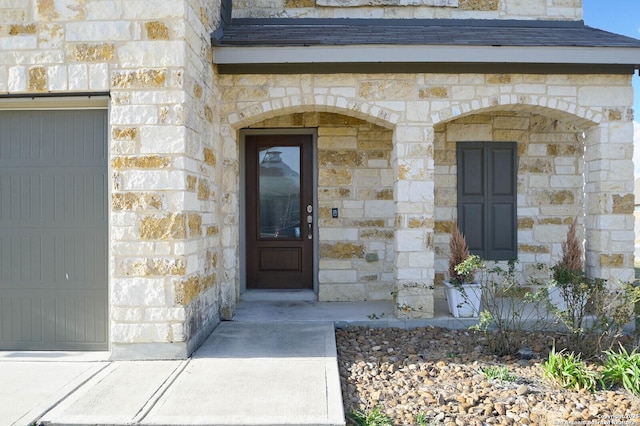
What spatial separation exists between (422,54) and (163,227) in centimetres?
296

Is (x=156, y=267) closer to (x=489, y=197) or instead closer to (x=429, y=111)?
(x=429, y=111)

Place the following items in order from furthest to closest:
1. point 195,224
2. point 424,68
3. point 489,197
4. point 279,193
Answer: point 279,193 → point 489,197 → point 424,68 → point 195,224

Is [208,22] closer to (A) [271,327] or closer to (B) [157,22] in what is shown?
(B) [157,22]

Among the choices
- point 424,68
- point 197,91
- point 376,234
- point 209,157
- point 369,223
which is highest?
point 424,68

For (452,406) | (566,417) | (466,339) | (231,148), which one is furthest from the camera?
(231,148)

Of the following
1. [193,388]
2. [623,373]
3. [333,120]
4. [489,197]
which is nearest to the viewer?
[193,388]

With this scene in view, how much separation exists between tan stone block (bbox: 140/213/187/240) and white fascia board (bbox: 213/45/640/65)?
1828 mm

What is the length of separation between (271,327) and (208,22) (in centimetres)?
308

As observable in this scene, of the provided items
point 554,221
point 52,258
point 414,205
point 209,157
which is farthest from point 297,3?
point 554,221

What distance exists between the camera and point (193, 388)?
3369mm

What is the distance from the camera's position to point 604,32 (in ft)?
18.4

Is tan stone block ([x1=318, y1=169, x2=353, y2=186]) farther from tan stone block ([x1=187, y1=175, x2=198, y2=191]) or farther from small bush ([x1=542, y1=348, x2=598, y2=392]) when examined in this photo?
small bush ([x1=542, y1=348, x2=598, y2=392])

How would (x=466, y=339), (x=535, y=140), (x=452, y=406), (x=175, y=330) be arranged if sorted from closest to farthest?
(x=452, y=406) < (x=175, y=330) < (x=466, y=339) < (x=535, y=140)

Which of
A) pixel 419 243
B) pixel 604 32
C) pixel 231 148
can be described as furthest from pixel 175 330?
pixel 604 32
